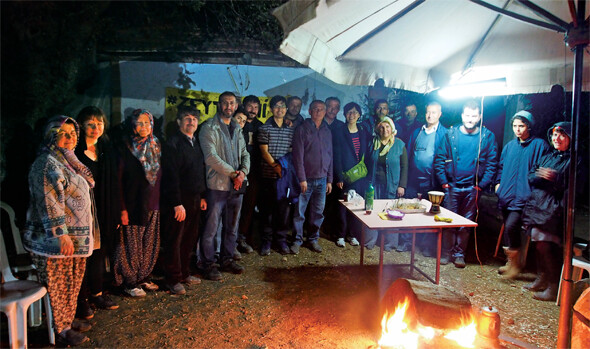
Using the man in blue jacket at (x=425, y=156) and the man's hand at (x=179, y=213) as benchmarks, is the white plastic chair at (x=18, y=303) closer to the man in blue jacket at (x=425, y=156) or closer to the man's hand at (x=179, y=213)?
the man's hand at (x=179, y=213)

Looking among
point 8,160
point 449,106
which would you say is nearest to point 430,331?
point 449,106

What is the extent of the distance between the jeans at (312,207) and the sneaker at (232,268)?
1.22 metres

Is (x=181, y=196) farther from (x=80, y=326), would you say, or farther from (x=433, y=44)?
(x=433, y=44)

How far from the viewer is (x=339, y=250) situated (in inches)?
236

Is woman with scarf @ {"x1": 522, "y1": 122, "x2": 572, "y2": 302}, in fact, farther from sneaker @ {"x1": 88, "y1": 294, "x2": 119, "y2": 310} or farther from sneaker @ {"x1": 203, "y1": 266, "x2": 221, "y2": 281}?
sneaker @ {"x1": 88, "y1": 294, "x2": 119, "y2": 310}

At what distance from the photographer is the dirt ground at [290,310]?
3420mm

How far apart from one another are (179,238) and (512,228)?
14.9ft

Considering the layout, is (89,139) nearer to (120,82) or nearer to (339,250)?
(120,82)

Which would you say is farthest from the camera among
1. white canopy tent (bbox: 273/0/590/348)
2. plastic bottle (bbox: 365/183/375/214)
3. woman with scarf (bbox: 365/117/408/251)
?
woman with scarf (bbox: 365/117/408/251)

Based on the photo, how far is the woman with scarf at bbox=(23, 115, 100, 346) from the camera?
308cm

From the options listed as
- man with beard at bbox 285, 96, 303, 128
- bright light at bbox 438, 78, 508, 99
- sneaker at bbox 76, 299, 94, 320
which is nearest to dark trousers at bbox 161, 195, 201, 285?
sneaker at bbox 76, 299, 94, 320

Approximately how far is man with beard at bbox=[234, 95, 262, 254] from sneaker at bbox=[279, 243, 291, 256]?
0.48 metres

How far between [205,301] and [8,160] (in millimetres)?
3126

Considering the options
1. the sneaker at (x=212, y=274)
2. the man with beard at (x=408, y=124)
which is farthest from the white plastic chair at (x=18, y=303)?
the man with beard at (x=408, y=124)
